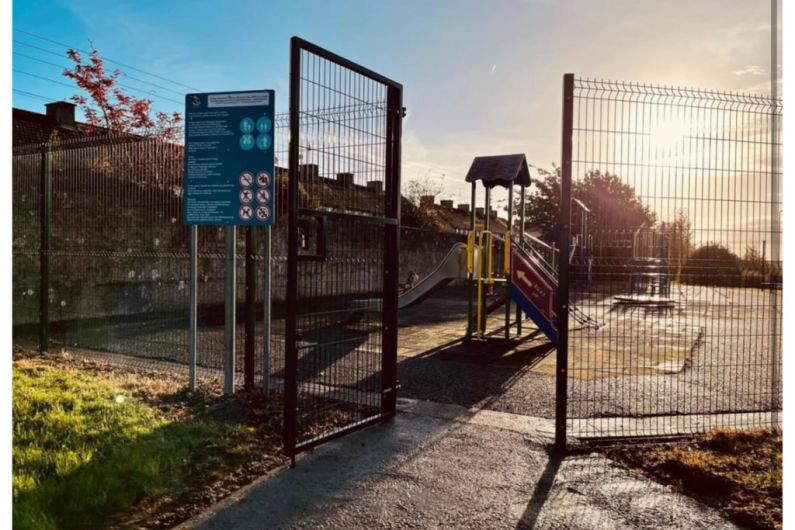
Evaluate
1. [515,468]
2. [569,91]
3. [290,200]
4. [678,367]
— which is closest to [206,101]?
[290,200]

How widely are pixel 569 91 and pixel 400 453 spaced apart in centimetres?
298

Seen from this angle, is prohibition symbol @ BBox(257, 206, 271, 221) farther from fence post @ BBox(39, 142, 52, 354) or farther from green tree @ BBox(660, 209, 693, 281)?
fence post @ BBox(39, 142, 52, 354)

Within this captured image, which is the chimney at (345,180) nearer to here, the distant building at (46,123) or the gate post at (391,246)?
the gate post at (391,246)

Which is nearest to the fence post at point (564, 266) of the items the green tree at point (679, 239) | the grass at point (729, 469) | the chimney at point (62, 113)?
the grass at point (729, 469)

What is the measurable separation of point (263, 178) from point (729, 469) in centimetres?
429

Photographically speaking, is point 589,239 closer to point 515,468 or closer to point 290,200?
point 515,468

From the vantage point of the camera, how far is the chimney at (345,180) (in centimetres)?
477

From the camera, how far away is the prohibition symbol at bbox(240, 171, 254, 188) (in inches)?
210

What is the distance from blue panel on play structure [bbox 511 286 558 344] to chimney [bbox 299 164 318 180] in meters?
5.87

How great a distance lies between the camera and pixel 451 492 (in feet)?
11.8

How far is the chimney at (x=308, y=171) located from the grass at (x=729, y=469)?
308 centimetres

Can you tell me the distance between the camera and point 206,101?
5.42 meters

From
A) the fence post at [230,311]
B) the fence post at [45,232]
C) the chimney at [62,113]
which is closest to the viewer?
the fence post at [230,311]

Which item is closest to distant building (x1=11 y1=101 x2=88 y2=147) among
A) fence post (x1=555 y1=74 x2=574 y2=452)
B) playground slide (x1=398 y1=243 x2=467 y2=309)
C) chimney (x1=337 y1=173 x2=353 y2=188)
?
playground slide (x1=398 y1=243 x2=467 y2=309)
